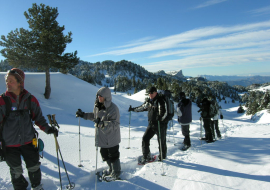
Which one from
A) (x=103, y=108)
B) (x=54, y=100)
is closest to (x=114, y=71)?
(x=54, y=100)

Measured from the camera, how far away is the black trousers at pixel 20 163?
2.73m

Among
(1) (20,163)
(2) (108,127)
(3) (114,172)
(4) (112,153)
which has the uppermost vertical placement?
(2) (108,127)

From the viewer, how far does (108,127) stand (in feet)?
11.1

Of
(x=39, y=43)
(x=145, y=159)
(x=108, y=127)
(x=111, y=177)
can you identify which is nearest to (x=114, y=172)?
(x=111, y=177)

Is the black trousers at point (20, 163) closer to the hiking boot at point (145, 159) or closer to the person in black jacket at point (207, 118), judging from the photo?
the hiking boot at point (145, 159)

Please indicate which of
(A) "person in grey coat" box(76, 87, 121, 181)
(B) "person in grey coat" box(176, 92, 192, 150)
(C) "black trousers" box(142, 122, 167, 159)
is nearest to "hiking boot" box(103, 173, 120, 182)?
(A) "person in grey coat" box(76, 87, 121, 181)

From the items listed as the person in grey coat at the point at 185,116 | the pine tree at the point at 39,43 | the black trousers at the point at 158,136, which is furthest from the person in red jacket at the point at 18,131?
the pine tree at the point at 39,43

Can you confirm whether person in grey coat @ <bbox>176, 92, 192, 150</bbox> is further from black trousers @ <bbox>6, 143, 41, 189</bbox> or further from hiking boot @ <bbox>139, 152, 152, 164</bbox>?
black trousers @ <bbox>6, 143, 41, 189</bbox>

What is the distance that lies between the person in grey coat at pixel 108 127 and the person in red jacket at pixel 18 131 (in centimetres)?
113

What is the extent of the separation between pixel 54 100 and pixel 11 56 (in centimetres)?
528

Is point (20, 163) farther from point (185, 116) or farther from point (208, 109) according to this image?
point (208, 109)

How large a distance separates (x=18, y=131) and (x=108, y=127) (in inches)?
65.6

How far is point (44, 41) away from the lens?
1355 cm

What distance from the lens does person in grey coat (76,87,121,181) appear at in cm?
344
